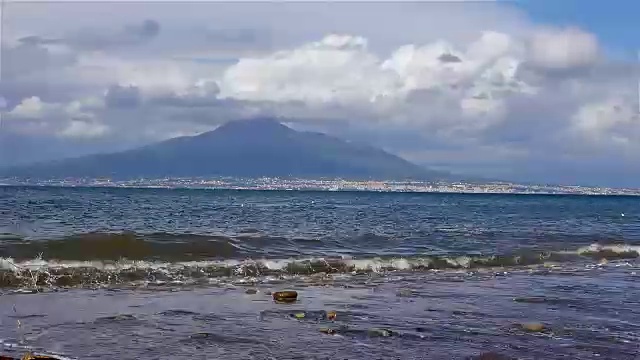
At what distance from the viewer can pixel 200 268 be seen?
22875 mm

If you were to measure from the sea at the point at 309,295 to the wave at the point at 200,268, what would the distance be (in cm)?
6

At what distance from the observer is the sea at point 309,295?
41.6 ft

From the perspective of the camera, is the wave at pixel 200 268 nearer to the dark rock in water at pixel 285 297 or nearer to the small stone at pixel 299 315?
the dark rock in water at pixel 285 297

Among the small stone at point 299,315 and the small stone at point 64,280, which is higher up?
the small stone at point 299,315

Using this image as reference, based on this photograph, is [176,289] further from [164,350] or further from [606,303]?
[606,303]

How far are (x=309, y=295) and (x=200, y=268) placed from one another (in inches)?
226

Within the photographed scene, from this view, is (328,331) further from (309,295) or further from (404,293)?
(404,293)

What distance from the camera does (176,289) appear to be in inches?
754

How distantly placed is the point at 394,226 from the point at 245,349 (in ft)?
111

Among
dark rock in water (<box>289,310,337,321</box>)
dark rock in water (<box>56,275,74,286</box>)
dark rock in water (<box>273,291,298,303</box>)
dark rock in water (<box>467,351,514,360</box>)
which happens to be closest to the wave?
dark rock in water (<box>56,275,74,286</box>)

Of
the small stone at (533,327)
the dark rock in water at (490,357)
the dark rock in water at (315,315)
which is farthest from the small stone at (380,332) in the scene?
the small stone at (533,327)

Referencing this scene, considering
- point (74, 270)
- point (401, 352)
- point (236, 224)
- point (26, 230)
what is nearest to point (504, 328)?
point (401, 352)

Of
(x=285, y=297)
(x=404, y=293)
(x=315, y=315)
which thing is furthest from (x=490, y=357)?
(x=404, y=293)

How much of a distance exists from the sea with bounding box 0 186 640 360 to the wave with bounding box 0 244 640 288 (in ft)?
0.21
